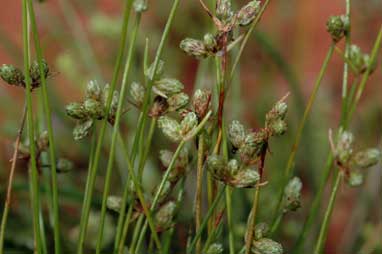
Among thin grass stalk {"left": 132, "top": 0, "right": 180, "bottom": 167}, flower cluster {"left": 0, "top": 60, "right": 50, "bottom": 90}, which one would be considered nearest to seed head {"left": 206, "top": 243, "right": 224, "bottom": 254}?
thin grass stalk {"left": 132, "top": 0, "right": 180, "bottom": 167}

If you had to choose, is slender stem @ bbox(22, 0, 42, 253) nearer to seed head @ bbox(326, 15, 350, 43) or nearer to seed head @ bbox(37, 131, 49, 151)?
seed head @ bbox(37, 131, 49, 151)

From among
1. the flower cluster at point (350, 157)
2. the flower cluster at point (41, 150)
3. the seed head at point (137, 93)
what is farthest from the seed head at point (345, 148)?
the flower cluster at point (41, 150)

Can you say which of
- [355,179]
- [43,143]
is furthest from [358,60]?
[43,143]

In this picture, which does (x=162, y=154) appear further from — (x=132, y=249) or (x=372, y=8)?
(x=372, y=8)

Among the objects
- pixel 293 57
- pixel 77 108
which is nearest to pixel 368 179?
pixel 293 57

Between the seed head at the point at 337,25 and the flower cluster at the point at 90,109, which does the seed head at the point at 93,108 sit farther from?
the seed head at the point at 337,25

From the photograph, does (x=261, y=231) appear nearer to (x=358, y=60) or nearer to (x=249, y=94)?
(x=358, y=60)

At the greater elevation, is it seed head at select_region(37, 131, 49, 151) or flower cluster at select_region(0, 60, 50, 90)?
flower cluster at select_region(0, 60, 50, 90)
